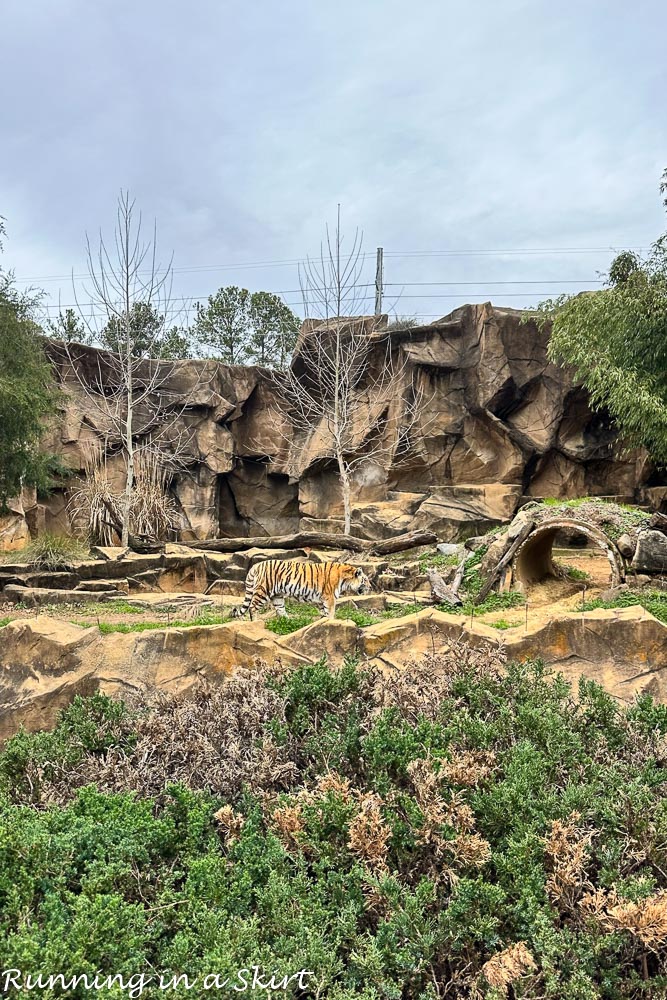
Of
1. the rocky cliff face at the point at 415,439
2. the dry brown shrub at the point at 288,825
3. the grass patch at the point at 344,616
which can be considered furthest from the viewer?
the rocky cliff face at the point at 415,439

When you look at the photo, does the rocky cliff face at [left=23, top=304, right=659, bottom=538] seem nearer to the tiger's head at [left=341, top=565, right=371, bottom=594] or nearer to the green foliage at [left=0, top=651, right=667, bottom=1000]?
the tiger's head at [left=341, top=565, right=371, bottom=594]

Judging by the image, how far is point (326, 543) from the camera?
44.7 ft

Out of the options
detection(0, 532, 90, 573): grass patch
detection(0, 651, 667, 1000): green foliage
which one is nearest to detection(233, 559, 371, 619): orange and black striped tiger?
detection(0, 532, 90, 573): grass patch

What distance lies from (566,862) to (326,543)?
38.1 ft

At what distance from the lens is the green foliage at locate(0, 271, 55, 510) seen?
13.2 meters

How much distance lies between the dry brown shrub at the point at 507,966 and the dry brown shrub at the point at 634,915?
215mm

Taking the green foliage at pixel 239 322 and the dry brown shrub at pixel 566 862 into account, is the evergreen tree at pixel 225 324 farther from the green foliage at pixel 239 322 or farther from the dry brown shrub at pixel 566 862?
the dry brown shrub at pixel 566 862

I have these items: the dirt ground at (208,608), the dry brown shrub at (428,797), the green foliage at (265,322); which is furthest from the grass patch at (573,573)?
the green foliage at (265,322)

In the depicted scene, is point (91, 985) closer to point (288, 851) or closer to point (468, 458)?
point (288, 851)

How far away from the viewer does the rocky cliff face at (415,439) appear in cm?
1895

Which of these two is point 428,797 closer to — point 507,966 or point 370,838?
point 370,838

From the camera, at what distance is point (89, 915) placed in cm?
181

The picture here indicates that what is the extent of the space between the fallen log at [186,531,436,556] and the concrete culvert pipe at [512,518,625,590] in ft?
6.82

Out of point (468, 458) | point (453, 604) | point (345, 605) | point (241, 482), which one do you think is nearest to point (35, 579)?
point (345, 605)
